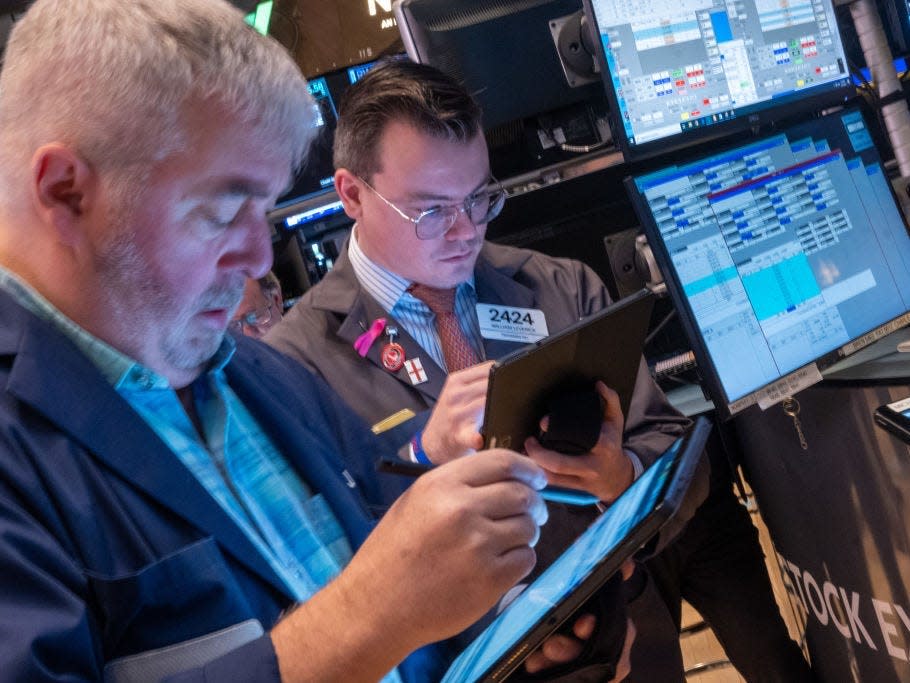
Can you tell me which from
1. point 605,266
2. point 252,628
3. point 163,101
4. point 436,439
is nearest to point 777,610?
point 605,266

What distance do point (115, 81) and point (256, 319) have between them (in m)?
2.06

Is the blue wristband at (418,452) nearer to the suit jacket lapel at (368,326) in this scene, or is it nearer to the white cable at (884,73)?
the suit jacket lapel at (368,326)

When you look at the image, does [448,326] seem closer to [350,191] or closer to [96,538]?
[350,191]

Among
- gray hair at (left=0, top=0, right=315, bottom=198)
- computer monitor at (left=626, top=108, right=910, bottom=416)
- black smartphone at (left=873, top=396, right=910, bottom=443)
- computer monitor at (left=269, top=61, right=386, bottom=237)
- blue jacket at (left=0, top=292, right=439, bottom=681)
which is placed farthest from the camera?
computer monitor at (left=269, top=61, right=386, bottom=237)

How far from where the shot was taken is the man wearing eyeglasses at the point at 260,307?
3.06 metres

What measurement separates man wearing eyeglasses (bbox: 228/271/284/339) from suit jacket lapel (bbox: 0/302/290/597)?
6.56 ft

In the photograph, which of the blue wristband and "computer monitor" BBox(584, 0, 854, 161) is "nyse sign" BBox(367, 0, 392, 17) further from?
the blue wristband

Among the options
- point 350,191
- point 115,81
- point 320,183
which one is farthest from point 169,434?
point 320,183

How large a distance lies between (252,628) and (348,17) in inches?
196

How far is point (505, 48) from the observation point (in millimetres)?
2404

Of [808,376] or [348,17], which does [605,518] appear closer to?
[808,376]

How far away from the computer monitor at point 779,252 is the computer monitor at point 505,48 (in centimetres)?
64

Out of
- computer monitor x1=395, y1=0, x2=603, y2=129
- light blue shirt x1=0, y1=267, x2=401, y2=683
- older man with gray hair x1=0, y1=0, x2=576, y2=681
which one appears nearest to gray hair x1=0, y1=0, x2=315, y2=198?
older man with gray hair x1=0, y1=0, x2=576, y2=681

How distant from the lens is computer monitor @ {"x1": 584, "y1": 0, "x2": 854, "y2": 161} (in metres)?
1.87
